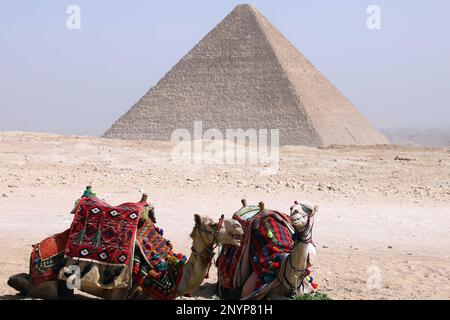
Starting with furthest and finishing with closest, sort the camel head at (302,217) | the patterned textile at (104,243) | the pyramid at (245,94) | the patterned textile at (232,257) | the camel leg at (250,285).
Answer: the pyramid at (245,94) < the patterned textile at (232,257) < the camel leg at (250,285) < the patterned textile at (104,243) < the camel head at (302,217)

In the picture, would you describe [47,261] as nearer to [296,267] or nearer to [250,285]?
[250,285]

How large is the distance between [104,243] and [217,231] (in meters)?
0.81

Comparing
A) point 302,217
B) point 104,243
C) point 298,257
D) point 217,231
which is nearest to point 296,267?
point 298,257

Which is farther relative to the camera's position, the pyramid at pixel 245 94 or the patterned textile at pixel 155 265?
the pyramid at pixel 245 94

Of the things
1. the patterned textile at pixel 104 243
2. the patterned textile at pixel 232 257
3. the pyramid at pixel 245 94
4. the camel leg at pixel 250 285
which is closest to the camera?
the patterned textile at pixel 104 243

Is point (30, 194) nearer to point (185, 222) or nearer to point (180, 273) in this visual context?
point (185, 222)

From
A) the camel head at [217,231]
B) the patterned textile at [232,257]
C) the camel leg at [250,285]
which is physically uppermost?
the camel head at [217,231]

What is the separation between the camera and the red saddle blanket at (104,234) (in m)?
4.83

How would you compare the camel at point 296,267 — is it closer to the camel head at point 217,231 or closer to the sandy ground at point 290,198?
the camel head at point 217,231

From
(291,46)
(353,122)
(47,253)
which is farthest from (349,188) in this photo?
(291,46)

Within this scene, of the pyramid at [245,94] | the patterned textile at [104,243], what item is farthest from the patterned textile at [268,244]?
the pyramid at [245,94]

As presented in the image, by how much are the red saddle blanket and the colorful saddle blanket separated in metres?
0.69

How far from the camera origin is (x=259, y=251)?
16.6 feet

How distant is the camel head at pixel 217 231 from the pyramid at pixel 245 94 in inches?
1933
